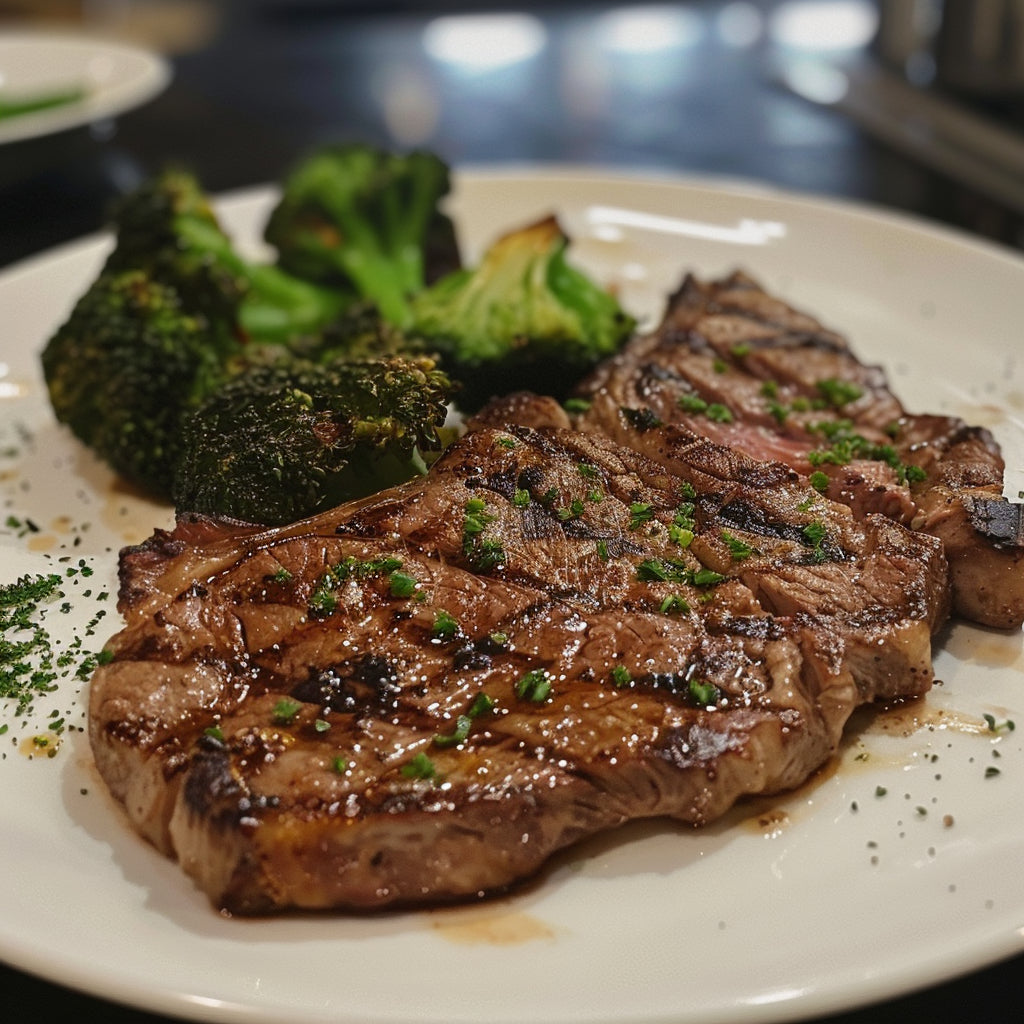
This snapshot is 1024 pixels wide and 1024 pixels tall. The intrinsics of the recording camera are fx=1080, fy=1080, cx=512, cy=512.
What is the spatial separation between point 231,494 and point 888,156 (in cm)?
539

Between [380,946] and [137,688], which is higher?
[137,688]

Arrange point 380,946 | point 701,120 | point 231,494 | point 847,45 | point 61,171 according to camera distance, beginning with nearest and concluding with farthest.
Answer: point 380,946
point 231,494
point 61,171
point 701,120
point 847,45

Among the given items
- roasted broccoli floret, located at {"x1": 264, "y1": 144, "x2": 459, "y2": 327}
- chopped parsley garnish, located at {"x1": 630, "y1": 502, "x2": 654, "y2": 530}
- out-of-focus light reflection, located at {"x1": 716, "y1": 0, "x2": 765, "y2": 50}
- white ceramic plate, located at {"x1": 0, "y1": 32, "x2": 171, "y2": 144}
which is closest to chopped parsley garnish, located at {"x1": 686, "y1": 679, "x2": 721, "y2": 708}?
chopped parsley garnish, located at {"x1": 630, "y1": 502, "x2": 654, "y2": 530}

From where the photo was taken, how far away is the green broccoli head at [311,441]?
3082mm

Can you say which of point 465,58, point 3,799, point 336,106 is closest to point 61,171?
point 336,106

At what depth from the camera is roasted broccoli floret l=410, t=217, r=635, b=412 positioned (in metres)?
3.73

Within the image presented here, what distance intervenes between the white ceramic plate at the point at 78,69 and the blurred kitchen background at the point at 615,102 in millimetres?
331

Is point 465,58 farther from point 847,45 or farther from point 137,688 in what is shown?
point 137,688

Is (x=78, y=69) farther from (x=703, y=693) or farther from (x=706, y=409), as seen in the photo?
(x=703, y=693)

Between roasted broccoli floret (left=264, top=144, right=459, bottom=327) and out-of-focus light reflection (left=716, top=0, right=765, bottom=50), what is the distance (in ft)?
19.6

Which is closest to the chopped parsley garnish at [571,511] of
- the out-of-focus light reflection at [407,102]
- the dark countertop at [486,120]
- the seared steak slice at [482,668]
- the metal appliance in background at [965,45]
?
the seared steak slice at [482,668]

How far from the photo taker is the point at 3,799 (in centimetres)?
244

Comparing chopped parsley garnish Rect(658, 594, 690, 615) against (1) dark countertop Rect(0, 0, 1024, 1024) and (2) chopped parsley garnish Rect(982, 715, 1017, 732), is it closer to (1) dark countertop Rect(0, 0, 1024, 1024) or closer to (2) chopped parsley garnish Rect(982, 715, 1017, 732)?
(2) chopped parsley garnish Rect(982, 715, 1017, 732)

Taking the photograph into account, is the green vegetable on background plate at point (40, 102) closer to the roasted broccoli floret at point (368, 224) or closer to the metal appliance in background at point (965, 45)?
the roasted broccoli floret at point (368, 224)
